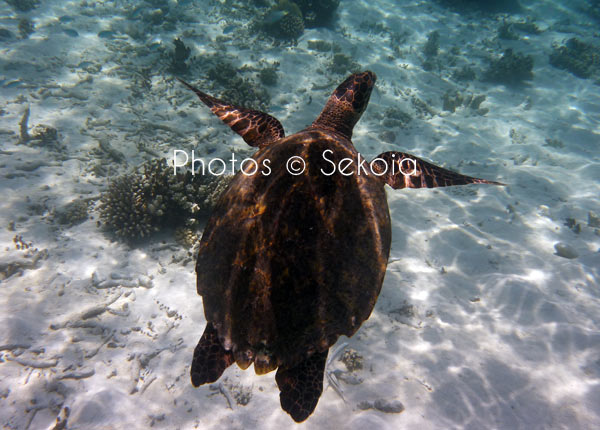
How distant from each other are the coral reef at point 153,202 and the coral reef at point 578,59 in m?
20.4

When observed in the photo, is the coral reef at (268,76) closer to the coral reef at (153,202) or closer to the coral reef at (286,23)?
the coral reef at (286,23)

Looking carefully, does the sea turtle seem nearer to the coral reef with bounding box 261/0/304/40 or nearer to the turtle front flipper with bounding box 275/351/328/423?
the turtle front flipper with bounding box 275/351/328/423

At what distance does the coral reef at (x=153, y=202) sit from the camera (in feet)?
17.1

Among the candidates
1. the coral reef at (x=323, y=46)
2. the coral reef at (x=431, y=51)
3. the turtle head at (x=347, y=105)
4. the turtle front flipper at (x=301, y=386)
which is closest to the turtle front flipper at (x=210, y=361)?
the turtle front flipper at (x=301, y=386)

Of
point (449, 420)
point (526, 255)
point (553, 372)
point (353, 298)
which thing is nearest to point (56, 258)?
point (353, 298)

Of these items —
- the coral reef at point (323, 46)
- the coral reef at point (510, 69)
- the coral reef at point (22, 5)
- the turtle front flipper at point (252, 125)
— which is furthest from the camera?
the coral reef at point (510, 69)

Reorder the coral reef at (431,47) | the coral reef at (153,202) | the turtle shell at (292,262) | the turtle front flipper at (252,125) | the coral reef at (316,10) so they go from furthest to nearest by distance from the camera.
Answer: the coral reef at (431,47)
the coral reef at (316,10)
the coral reef at (153,202)
the turtle front flipper at (252,125)
the turtle shell at (292,262)

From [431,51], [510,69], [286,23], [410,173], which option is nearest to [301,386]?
[410,173]

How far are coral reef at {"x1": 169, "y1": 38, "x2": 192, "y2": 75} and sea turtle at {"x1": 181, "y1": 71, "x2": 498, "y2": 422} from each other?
9488 mm

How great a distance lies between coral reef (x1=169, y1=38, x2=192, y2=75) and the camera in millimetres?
9820

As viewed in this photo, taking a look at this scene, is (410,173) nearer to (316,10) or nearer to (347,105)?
(347,105)

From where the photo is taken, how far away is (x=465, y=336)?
14.1ft

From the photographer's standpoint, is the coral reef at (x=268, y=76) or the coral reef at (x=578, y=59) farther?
the coral reef at (x=578, y=59)

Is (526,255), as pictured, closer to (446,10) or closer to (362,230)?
(362,230)
